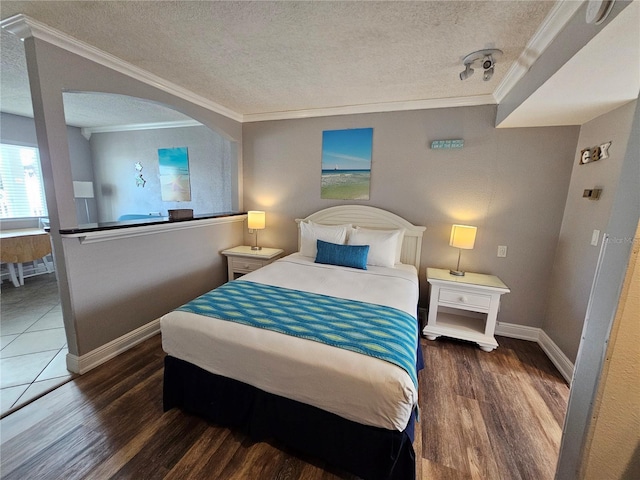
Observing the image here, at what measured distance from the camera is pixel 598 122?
6.93 ft

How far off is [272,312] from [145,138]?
4317 mm

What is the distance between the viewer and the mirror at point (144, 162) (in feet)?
12.6

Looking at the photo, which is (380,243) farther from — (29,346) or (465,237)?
(29,346)

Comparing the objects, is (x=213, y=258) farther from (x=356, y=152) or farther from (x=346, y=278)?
(x=356, y=152)

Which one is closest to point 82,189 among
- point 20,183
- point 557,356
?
point 20,183

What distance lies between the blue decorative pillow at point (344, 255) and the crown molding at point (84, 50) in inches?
84.4

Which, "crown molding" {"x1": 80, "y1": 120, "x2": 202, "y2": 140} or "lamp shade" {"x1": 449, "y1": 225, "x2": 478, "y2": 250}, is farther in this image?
"crown molding" {"x1": 80, "y1": 120, "x2": 202, "y2": 140}

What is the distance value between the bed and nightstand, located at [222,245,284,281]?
1168 mm

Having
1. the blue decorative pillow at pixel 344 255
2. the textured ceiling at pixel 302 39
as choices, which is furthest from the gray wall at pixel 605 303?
the blue decorative pillow at pixel 344 255

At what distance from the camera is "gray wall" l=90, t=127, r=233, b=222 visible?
13.0 feet

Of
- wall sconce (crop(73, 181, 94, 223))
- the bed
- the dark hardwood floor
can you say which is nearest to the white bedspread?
the bed

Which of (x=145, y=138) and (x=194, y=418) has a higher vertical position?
(x=145, y=138)

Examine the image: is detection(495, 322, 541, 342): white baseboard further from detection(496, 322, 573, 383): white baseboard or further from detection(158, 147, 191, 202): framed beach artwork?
detection(158, 147, 191, 202): framed beach artwork

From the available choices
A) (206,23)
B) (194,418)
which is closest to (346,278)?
(194,418)
